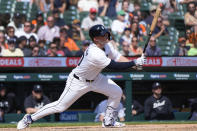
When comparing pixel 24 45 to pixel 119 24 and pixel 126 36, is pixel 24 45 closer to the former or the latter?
pixel 126 36

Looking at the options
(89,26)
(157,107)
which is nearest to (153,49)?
(157,107)

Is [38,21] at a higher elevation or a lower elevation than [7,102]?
higher

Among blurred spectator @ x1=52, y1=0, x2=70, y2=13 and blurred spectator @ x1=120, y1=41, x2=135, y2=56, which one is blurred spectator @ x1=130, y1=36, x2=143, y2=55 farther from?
blurred spectator @ x1=52, y1=0, x2=70, y2=13

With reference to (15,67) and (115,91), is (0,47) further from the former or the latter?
(115,91)

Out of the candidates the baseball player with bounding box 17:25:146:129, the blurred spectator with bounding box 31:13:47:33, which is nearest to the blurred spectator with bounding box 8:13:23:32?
the blurred spectator with bounding box 31:13:47:33

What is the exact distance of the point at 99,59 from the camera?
6.73m

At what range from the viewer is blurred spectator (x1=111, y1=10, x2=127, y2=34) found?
12521 millimetres

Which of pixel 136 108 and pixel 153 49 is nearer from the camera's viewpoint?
pixel 136 108

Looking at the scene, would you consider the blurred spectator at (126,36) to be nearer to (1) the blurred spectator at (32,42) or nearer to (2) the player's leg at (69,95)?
(1) the blurred spectator at (32,42)

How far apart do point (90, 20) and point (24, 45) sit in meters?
2.05

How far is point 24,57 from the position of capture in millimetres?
10164

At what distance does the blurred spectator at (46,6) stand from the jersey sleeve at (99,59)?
6497 mm

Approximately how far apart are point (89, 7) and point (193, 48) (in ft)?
10.5

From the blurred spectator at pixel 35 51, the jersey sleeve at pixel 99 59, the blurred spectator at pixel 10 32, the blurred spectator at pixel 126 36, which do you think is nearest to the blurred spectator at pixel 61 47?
the blurred spectator at pixel 35 51
